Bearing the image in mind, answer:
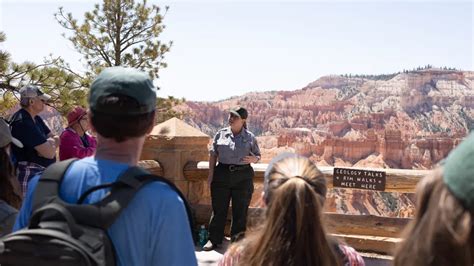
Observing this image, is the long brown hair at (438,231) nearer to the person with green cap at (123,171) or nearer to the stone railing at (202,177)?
the person with green cap at (123,171)

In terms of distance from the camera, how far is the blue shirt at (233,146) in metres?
5.48

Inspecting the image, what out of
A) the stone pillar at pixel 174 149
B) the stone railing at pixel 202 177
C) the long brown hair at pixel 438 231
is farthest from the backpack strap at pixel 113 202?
the stone pillar at pixel 174 149

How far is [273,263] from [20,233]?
77cm

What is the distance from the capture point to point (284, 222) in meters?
1.74

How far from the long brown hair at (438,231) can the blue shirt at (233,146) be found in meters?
4.34

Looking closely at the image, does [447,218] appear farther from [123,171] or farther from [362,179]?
[362,179]

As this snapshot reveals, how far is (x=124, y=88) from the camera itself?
5.08ft

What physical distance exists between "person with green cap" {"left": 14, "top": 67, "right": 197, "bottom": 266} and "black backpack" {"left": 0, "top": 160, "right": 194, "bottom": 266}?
0.13ft

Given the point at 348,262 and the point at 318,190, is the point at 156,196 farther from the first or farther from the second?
the point at 348,262

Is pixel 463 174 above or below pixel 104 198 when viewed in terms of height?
above

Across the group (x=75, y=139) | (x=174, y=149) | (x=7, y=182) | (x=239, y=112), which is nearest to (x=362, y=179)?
(x=239, y=112)

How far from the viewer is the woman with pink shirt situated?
447 centimetres

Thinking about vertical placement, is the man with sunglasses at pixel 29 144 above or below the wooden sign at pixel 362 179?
above

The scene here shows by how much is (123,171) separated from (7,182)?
3.53 ft
